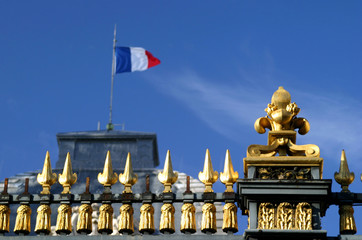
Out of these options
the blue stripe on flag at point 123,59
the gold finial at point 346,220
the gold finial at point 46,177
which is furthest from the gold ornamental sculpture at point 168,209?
the blue stripe on flag at point 123,59

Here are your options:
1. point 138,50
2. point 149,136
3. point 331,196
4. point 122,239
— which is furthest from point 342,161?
point 138,50

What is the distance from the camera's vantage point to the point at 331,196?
63.2 feet

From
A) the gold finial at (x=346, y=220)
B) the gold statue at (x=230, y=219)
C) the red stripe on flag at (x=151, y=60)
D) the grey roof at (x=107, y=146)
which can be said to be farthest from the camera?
the red stripe on flag at (x=151, y=60)

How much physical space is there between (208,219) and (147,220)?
1111 mm

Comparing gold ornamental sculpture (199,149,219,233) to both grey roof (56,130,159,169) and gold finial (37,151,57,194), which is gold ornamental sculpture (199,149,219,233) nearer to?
gold finial (37,151,57,194)

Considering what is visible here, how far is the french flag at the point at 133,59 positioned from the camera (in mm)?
45656

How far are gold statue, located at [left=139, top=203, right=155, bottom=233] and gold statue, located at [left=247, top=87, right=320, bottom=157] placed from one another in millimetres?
2091

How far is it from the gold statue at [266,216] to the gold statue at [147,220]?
6.64 ft

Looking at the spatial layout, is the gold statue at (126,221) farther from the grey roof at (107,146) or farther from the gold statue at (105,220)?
the grey roof at (107,146)

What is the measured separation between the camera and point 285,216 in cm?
1894

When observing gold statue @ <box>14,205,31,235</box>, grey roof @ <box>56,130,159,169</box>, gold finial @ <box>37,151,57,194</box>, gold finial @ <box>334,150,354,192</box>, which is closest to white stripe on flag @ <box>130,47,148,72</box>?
grey roof @ <box>56,130,159,169</box>

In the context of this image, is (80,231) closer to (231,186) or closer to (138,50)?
(231,186)

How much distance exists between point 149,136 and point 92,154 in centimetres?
235

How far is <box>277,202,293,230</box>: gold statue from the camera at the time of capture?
→ 61.8ft
